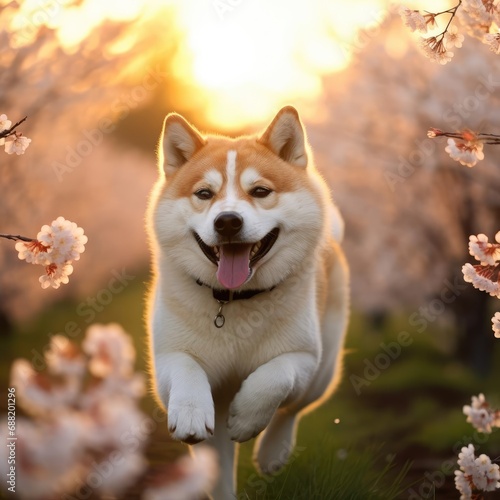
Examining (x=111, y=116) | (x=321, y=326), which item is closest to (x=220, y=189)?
(x=321, y=326)

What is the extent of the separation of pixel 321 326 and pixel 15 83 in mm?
5689

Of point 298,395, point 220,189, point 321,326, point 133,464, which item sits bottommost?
point 321,326

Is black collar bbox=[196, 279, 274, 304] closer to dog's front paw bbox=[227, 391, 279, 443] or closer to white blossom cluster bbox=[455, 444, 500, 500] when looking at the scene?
dog's front paw bbox=[227, 391, 279, 443]

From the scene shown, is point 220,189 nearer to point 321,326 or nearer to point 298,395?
point 298,395

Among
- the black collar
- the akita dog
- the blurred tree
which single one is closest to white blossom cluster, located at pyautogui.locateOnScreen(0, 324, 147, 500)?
the akita dog

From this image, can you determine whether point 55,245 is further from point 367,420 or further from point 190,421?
Answer: point 367,420

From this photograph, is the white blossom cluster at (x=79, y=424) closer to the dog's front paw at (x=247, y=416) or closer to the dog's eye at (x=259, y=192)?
the dog's front paw at (x=247, y=416)

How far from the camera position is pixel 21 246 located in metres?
3.41

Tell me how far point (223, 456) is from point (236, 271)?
111cm

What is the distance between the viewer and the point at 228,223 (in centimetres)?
337

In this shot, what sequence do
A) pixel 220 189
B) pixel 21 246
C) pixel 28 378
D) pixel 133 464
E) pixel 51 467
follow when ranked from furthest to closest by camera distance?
pixel 220 189 → pixel 21 246 → pixel 28 378 → pixel 133 464 → pixel 51 467

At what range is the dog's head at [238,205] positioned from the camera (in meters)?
3.53

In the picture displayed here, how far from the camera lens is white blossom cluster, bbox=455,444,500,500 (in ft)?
12.2

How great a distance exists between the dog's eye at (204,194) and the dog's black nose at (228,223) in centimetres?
33
